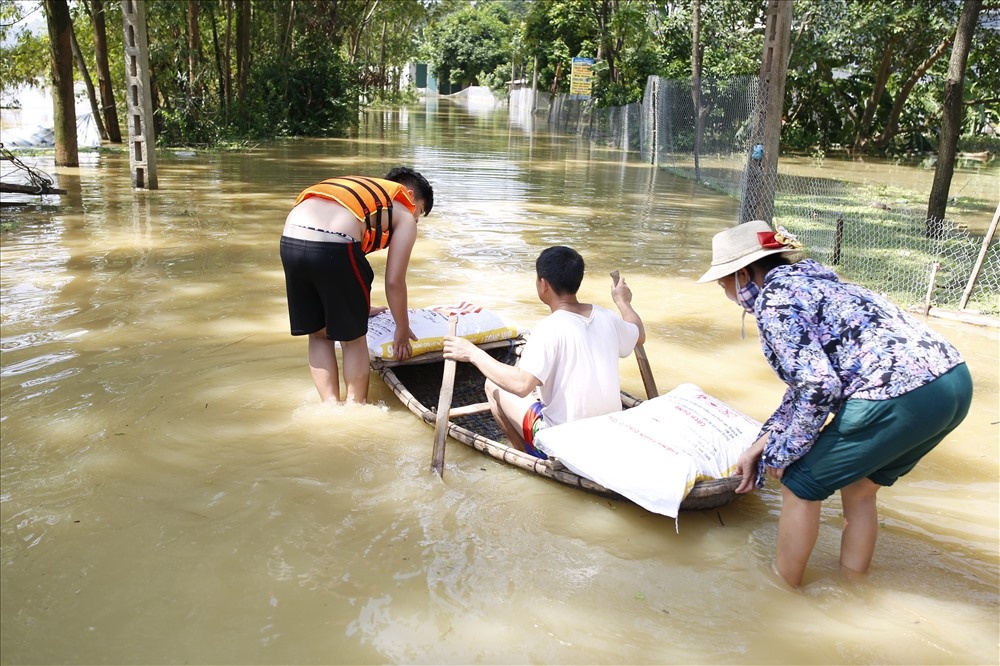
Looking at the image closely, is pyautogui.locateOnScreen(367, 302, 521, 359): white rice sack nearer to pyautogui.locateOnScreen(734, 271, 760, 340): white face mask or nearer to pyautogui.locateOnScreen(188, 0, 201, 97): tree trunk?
pyautogui.locateOnScreen(734, 271, 760, 340): white face mask

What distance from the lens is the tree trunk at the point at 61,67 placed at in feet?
46.1

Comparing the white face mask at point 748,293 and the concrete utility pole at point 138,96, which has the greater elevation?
the concrete utility pole at point 138,96

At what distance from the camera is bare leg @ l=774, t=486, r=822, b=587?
309 cm

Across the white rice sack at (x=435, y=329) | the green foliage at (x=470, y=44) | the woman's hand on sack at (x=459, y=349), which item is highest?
the green foliage at (x=470, y=44)

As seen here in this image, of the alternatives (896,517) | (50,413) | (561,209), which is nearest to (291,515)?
(50,413)

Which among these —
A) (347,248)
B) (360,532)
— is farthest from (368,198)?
(360,532)

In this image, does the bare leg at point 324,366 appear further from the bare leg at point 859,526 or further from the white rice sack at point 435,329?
the bare leg at point 859,526

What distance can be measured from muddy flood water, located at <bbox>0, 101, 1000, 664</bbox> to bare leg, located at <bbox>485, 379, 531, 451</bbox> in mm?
196

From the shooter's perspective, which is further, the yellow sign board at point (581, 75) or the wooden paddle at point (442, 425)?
the yellow sign board at point (581, 75)

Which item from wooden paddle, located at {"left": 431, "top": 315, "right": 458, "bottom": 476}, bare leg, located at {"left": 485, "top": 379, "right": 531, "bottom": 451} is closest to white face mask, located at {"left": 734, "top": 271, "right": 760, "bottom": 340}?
bare leg, located at {"left": 485, "top": 379, "right": 531, "bottom": 451}

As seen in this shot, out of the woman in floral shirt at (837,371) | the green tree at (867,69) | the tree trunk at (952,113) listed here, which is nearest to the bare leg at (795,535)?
the woman in floral shirt at (837,371)

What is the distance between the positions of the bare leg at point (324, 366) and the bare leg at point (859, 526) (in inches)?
113

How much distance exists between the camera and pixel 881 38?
2167 cm

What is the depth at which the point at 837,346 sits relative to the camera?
278 cm
